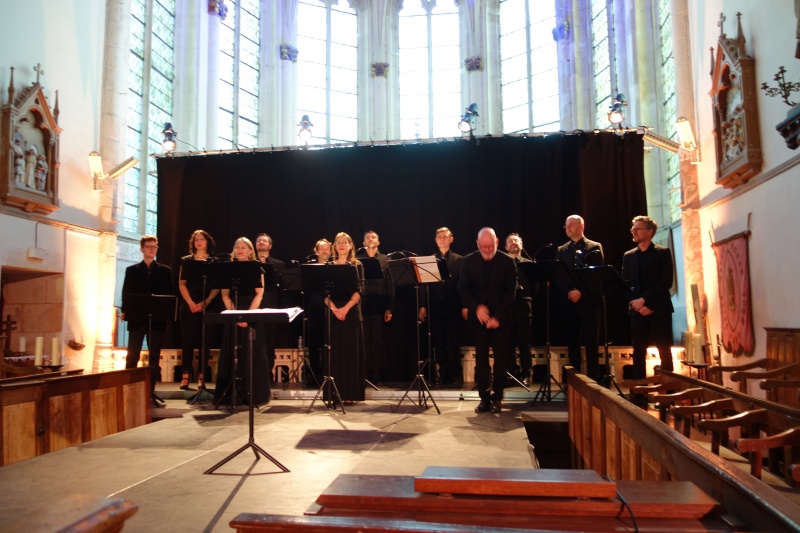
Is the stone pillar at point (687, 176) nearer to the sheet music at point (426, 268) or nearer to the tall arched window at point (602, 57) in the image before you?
the tall arched window at point (602, 57)

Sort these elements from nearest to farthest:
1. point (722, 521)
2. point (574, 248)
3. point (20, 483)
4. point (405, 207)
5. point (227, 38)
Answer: point (722, 521) < point (20, 483) < point (574, 248) < point (405, 207) < point (227, 38)

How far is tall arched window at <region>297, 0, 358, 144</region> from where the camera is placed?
1686 centimetres

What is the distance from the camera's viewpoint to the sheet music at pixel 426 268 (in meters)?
5.65

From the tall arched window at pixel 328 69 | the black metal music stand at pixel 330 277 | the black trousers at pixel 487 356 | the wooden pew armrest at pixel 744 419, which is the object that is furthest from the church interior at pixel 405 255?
the tall arched window at pixel 328 69

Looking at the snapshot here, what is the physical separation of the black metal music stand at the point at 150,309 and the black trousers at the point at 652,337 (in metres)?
4.44

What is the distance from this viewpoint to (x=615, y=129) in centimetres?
798

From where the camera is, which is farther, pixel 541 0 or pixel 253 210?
pixel 541 0

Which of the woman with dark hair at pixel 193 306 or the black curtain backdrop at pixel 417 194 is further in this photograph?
the black curtain backdrop at pixel 417 194

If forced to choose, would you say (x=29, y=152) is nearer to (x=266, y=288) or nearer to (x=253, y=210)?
(x=253, y=210)

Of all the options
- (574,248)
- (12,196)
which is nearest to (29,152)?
(12,196)

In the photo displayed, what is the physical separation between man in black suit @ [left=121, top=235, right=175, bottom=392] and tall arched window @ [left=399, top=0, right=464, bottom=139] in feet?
37.6

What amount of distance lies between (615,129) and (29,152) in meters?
7.59

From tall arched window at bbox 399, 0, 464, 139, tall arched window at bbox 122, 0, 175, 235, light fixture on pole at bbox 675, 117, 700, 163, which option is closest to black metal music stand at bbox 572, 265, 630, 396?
light fixture on pole at bbox 675, 117, 700, 163

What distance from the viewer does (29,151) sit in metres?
8.18
